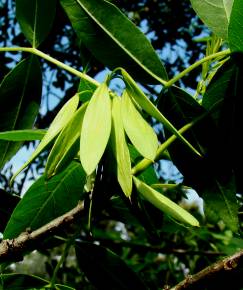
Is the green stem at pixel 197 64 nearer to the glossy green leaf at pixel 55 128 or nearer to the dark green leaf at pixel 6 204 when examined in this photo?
the glossy green leaf at pixel 55 128

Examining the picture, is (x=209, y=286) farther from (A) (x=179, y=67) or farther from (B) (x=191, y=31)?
(B) (x=191, y=31)

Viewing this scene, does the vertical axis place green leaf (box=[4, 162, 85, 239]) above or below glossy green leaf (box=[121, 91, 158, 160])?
below

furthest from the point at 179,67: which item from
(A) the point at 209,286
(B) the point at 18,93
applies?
(A) the point at 209,286

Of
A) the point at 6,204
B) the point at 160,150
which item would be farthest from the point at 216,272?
the point at 6,204

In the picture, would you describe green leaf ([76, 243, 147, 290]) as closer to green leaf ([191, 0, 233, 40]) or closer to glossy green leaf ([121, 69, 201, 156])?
glossy green leaf ([121, 69, 201, 156])

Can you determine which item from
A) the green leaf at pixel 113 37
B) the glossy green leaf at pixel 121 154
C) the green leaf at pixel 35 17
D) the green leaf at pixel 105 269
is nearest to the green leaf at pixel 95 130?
the glossy green leaf at pixel 121 154

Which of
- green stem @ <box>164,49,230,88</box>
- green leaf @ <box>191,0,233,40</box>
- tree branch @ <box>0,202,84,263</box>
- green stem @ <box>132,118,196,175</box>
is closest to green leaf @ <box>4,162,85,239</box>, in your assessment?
tree branch @ <box>0,202,84,263</box>

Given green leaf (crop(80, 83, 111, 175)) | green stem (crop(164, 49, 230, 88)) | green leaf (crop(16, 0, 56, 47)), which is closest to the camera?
green leaf (crop(80, 83, 111, 175))
